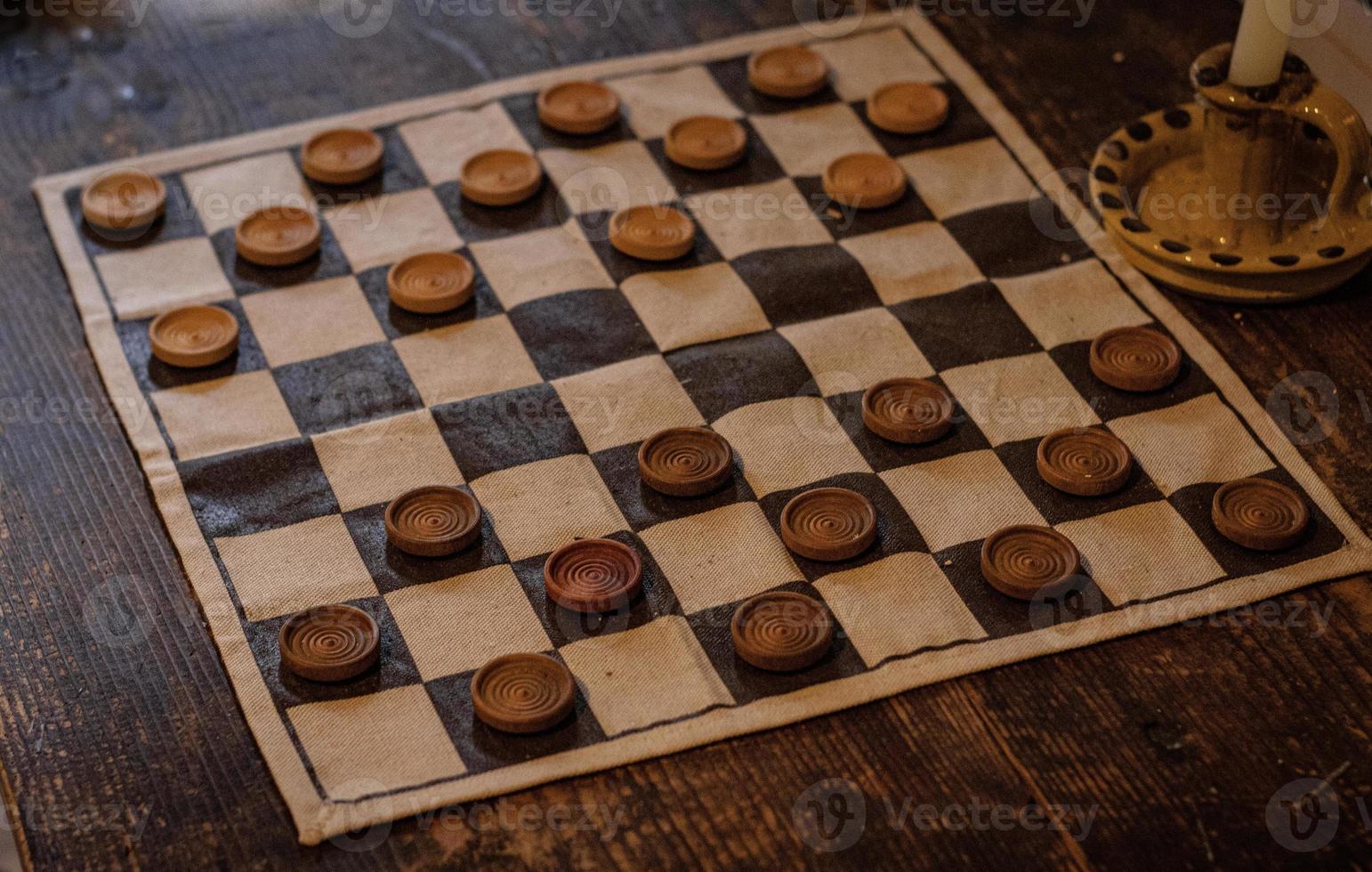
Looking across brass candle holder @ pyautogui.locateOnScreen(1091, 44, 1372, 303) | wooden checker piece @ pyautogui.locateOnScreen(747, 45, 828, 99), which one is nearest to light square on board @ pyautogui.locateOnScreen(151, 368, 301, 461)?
wooden checker piece @ pyautogui.locateOnScreen(747, 45, 828, 99)

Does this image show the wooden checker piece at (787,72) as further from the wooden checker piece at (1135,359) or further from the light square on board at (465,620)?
the light square on board at (465,620)

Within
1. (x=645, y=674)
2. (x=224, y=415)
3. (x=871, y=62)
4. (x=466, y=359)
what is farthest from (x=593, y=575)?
(x=871, y=62)

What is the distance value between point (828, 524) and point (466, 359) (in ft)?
1.95

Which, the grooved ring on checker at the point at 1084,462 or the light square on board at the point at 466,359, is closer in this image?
the grooved ring on checker at the point at 1084,462

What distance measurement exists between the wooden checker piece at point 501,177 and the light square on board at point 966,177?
0.60m

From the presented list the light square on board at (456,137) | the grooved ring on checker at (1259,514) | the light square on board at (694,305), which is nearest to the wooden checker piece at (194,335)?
the light square on board at (456,137)

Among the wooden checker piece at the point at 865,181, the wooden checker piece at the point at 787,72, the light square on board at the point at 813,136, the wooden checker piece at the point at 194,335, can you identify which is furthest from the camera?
the wooden checker piece at the point at 787,72

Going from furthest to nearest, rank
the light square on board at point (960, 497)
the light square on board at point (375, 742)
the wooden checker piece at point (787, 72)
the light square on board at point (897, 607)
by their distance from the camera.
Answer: the wooden checker piece at point (787, 72) < the light square on board at point (960, 497) < the light square on board at point (897, 607) < the light square on board at point (375, 742)

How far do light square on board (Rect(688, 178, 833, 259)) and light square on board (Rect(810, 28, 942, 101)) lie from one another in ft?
1.04

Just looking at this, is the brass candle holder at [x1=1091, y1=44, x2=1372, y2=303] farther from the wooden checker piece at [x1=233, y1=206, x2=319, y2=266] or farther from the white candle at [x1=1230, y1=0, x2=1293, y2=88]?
the wooden checker piece at [x1=233, y1=206, x2=319, y2=266]

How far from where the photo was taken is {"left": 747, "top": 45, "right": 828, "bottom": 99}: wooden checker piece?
2.58 m

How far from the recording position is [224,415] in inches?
80.6

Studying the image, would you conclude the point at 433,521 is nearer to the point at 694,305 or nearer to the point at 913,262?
the point at 694,305

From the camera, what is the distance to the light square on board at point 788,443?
193 centimetres
